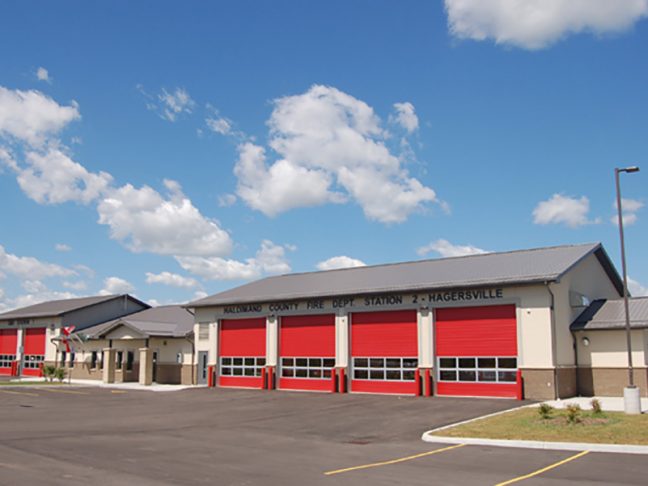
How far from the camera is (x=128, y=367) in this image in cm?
4741

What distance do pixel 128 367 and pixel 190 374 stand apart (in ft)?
22.9

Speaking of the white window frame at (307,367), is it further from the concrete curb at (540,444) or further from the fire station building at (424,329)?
the concrete curb at (540,444)

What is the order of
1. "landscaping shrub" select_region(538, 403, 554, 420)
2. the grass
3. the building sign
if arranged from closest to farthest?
1. the grass
2. "landscaping shrub" select_region(538, 403, 554, 420)
3. the building sign

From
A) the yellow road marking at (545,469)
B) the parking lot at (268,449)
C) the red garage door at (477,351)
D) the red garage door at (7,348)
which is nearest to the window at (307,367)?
the parking lot at (268,449)

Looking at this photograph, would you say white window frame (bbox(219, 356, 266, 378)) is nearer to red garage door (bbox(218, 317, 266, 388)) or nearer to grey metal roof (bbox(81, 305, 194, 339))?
red garage door (bbox(218, 317, 266, 388))

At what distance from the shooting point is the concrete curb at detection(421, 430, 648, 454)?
15.3 m

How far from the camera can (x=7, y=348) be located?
197 feet

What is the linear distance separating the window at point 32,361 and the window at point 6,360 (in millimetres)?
2069

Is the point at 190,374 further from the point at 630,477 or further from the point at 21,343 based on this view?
the point at 630,477

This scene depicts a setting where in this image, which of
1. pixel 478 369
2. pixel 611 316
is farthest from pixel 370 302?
pixel 611 316

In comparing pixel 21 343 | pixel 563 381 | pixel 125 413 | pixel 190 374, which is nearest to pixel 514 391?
pixel 563 381

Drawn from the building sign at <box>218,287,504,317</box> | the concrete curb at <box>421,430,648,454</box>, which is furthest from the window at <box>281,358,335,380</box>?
the concrete curb at <box>421,430,648,454</box>

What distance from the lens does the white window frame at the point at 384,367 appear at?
32.8m

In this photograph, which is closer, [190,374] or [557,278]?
[557,278]
